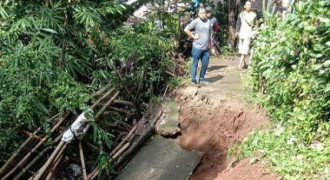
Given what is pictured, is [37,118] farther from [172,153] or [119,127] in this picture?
[172,153]

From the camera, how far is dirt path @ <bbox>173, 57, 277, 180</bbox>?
5754mm

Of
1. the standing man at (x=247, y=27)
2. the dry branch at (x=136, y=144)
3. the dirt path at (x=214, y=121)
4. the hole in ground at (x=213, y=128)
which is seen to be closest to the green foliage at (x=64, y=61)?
the dry branch at (x=136, y=144)

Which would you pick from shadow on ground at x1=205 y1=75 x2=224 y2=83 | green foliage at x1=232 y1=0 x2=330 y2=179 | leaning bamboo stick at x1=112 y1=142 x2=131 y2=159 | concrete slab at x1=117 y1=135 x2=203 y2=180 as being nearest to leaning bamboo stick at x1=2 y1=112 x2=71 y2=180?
leaning bamboo stick at x1=112 y1=142 x2=131 y2=159

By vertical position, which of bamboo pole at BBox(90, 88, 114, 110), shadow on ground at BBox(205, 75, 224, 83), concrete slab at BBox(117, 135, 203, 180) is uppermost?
bamboo pole at BBox(90, 88, 114, 110)

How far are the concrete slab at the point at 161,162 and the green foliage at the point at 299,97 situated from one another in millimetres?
1159

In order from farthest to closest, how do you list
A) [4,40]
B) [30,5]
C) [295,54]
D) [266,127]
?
1. [30,5]
2. [4,40]
3. [266,127]
4. [295,54]

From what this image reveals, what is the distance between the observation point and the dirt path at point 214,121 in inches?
227

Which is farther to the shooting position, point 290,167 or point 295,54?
point 295,54

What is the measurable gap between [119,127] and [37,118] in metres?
1.67

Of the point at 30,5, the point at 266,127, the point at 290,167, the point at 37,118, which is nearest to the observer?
the point at 290,167

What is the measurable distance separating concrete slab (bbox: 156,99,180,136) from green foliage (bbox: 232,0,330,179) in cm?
182

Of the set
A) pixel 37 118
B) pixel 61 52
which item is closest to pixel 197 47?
pixel 61 52

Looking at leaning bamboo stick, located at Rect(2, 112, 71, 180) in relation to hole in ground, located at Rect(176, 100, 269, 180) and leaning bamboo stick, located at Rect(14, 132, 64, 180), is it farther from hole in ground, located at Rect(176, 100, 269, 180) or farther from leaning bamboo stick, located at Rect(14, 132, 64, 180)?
hole in ground, located at Rect(176, 100, 269, 180)

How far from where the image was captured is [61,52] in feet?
23.4
